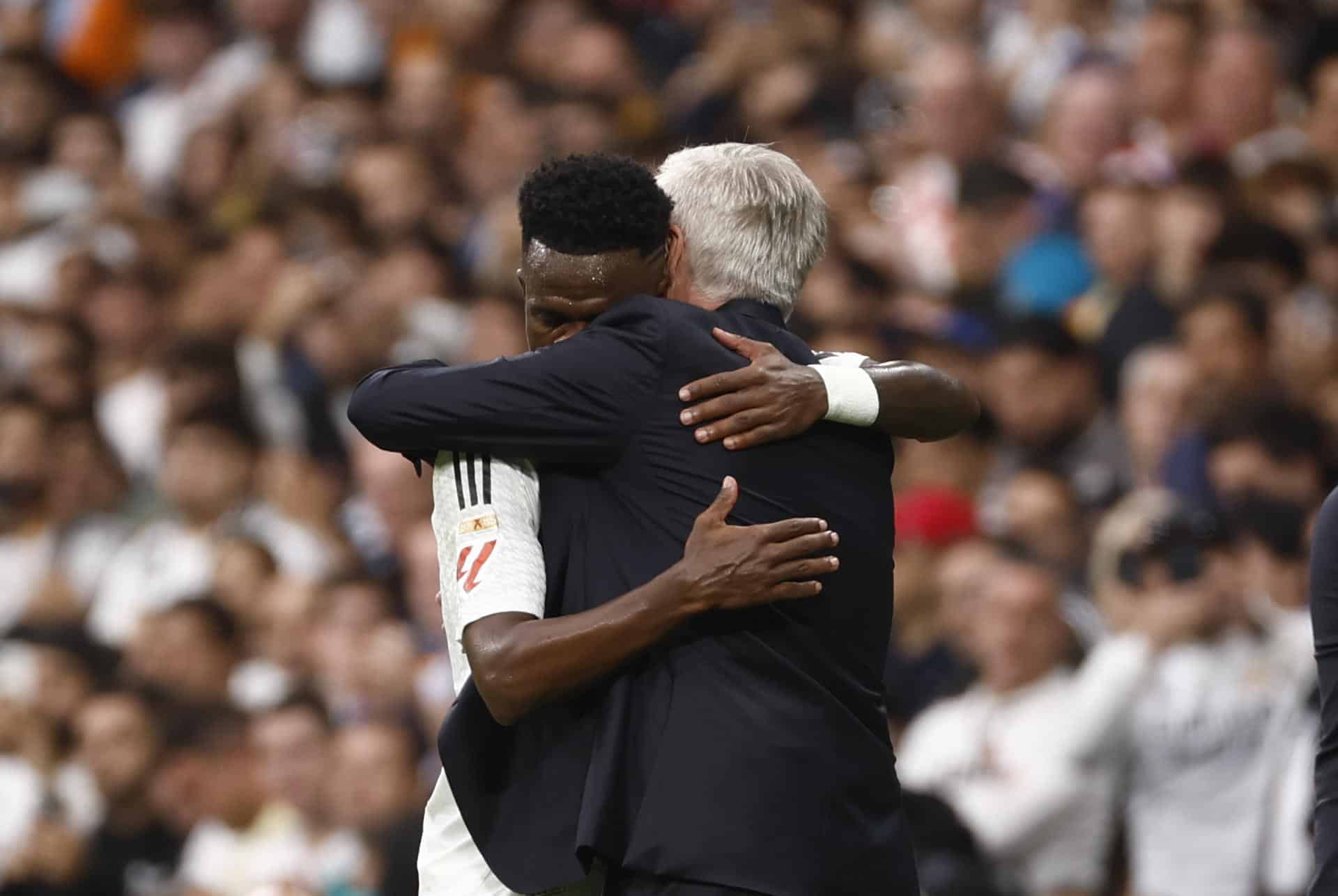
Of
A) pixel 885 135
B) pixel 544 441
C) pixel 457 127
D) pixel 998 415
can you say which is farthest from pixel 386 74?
pixel 544 441

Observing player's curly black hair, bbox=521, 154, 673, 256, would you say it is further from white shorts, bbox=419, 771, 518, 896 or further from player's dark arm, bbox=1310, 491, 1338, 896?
player's dark arm, bbox=1310, 491, 1338, 896

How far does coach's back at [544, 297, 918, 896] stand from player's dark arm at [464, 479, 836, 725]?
0.21ft

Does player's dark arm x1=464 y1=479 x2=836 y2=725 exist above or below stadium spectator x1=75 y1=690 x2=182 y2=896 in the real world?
above

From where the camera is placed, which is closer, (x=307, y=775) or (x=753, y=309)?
(x=753, y=309)

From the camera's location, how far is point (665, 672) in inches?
107

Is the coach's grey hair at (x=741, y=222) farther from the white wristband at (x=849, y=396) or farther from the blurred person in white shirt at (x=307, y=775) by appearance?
the blurred person in white shirt at (x=307, y=775)

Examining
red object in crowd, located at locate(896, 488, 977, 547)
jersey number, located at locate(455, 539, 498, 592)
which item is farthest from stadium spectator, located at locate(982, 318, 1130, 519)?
jersey number, located at locate(455, 539, 498, 592)

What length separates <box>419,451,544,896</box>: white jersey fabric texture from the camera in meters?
2.71

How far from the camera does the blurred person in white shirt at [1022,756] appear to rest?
5.41m

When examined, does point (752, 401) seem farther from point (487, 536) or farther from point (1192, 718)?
point (1192, 718)

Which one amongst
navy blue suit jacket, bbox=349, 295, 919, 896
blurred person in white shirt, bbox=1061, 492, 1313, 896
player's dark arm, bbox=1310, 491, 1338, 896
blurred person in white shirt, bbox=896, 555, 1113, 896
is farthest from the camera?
blurred person in white shirt, bbox=896, 555, 1113, 896

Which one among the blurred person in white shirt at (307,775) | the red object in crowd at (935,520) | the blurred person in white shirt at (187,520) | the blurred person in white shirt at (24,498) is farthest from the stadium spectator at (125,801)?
the red object in crowd at (935,520)

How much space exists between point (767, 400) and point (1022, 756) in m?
3.01

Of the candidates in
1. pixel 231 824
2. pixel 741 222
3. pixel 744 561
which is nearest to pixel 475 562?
pixel 744 561
